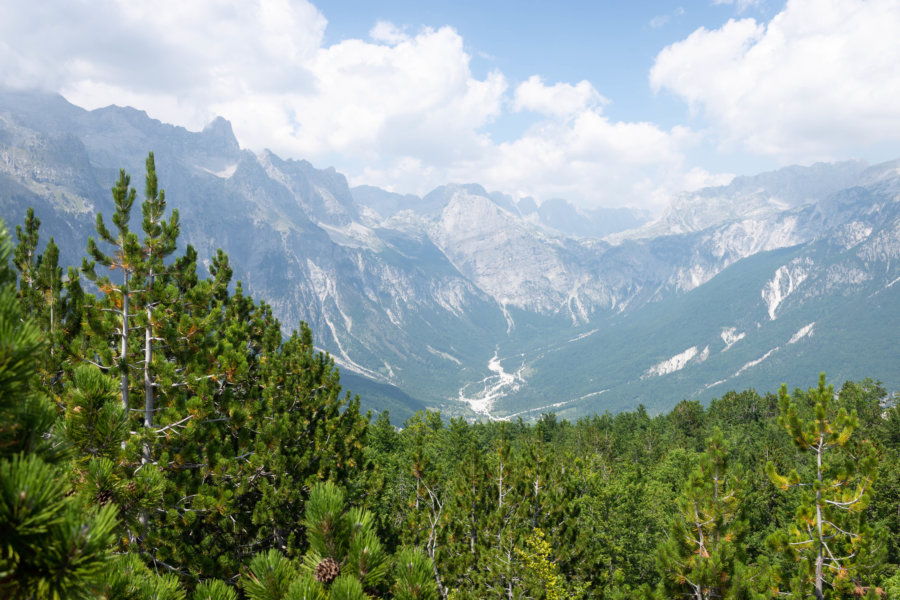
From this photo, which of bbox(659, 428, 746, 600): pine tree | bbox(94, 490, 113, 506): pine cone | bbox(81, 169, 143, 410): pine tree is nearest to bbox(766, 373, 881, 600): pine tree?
bbox(659, 428, 746, 600): pine tree

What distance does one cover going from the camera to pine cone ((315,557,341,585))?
514 centimetres

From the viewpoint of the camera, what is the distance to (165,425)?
10875 millimetres

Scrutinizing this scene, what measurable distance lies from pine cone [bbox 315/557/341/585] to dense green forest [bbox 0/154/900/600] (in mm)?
21

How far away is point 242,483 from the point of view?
12711mm

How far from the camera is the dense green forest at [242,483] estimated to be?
10.5ft

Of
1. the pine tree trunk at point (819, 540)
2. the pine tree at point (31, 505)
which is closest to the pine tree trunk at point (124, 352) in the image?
the pine tree at point (31, 505)

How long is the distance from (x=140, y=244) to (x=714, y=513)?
20.9m

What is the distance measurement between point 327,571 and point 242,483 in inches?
351

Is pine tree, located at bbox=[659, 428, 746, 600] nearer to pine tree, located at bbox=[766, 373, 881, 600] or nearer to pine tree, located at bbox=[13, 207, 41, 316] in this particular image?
pine tree, located at bbox=[766, 373, 881, 600]

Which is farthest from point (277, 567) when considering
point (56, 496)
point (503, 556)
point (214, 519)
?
point (503, 556)

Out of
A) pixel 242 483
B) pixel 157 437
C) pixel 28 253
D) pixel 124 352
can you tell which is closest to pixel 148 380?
pixel 124 352

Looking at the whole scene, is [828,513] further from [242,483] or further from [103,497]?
[103,497]

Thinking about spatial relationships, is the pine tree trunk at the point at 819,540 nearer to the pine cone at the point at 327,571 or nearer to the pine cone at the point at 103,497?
the pine cone at the point at 327,571

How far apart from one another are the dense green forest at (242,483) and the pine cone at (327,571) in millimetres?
21
